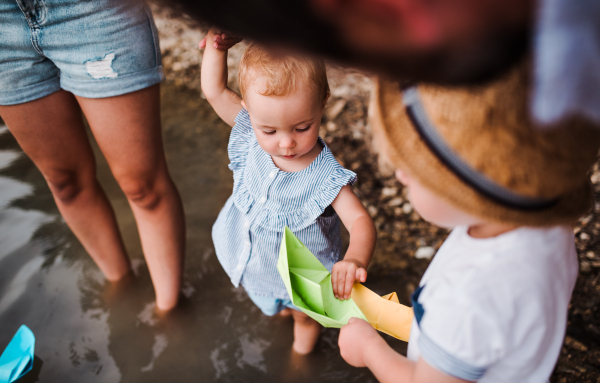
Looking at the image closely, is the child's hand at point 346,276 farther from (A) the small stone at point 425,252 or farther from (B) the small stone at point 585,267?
(B) the small stone at point 585,267

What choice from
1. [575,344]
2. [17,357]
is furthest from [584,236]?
[17,357]

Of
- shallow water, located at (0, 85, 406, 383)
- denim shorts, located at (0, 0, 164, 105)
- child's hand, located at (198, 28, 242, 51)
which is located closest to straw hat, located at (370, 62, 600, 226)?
child's hand, located at (198, 28, 242, 51)

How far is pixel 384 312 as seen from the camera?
41.8 inches

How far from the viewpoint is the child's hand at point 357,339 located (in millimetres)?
960

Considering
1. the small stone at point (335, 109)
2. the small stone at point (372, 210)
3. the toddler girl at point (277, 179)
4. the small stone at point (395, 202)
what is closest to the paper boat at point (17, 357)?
the toddler girl at point (277, 179)

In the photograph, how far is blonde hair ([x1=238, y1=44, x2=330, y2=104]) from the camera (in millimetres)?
1123

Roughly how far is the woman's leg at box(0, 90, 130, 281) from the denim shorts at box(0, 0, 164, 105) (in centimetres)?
6

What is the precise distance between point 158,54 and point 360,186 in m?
1.46

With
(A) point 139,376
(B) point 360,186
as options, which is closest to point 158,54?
(A) point 139,376

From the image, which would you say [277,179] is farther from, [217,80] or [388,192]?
[388,192]

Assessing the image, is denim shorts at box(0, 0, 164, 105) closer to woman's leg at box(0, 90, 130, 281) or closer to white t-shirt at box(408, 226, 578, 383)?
woman's leg at box(0, 90, 130, 281)

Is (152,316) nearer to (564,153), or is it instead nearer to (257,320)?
(257,320)

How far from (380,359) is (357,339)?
8cm

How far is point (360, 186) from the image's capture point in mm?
2521
